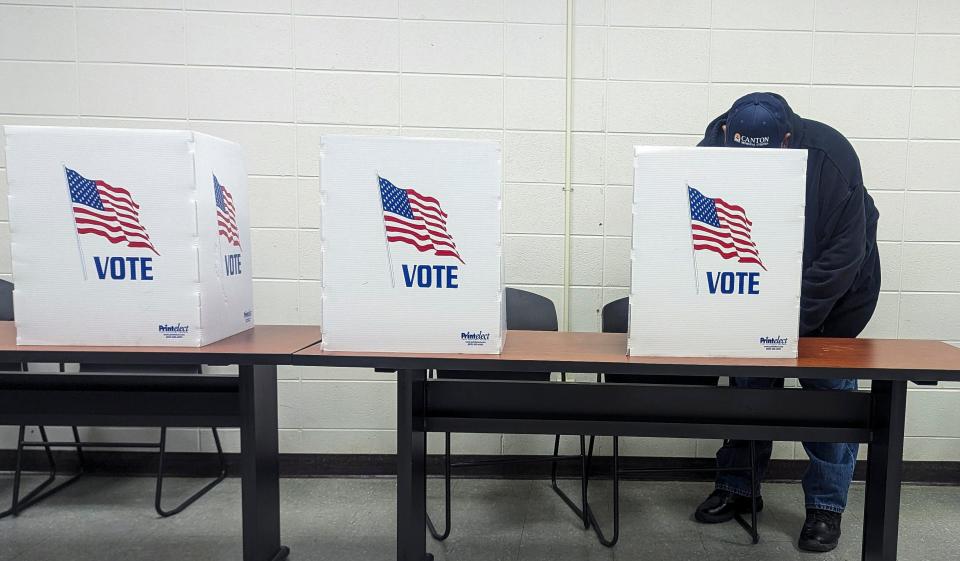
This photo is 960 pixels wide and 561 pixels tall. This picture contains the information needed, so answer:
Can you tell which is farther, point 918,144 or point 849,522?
point 918,144

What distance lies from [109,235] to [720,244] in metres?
1.38

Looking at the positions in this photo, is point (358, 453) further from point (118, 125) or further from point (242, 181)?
point (118, 125)

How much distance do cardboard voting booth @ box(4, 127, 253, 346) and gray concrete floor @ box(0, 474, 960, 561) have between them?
0.92m

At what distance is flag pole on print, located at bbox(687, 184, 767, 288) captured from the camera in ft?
4.36

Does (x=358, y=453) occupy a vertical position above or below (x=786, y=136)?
below

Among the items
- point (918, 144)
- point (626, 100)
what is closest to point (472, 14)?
point (626, 100)

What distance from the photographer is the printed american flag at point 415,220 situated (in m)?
1.36

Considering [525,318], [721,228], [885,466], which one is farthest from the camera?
[525,318]

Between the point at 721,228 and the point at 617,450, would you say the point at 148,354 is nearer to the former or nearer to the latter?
the point at 721,228

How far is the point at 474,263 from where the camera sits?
1.38 metres

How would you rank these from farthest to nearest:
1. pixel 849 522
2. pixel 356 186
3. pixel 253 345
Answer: pixel 849 522
pixel 253 345
pixel 356 186

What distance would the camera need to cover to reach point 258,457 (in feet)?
5.47

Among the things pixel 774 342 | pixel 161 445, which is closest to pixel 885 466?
pixel 774 342

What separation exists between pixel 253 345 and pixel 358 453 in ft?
4.19
